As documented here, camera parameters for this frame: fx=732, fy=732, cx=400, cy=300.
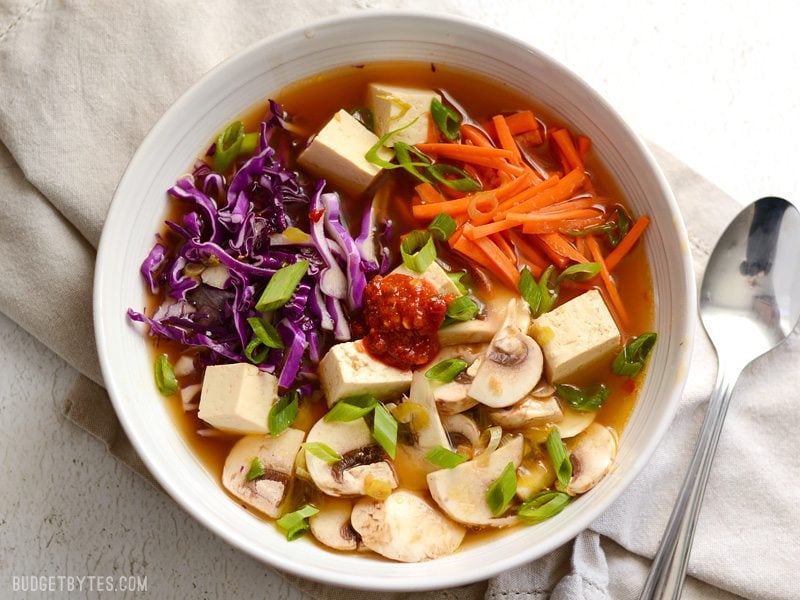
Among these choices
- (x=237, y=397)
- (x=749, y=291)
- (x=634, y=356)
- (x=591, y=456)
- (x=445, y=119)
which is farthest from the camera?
(x=749, y=291)

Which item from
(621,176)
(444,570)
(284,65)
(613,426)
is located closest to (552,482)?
(613,426)

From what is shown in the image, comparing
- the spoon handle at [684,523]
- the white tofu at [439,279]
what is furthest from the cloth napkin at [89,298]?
the white tofu at [439,279]

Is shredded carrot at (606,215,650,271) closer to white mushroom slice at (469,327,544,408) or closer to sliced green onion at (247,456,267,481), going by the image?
white mushroom slice at (469,327,544,408)

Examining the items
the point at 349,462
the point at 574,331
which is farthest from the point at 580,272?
the point at 349,462

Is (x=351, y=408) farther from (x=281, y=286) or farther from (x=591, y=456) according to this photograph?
(x=591, y=456)

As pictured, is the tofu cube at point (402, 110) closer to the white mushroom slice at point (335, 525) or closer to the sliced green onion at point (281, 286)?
the sliced green onion at point (281, 286)

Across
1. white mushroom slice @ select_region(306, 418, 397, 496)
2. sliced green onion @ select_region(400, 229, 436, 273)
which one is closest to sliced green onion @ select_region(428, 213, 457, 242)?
sliced green onion @ select_region(400, 229, 436, 273)
